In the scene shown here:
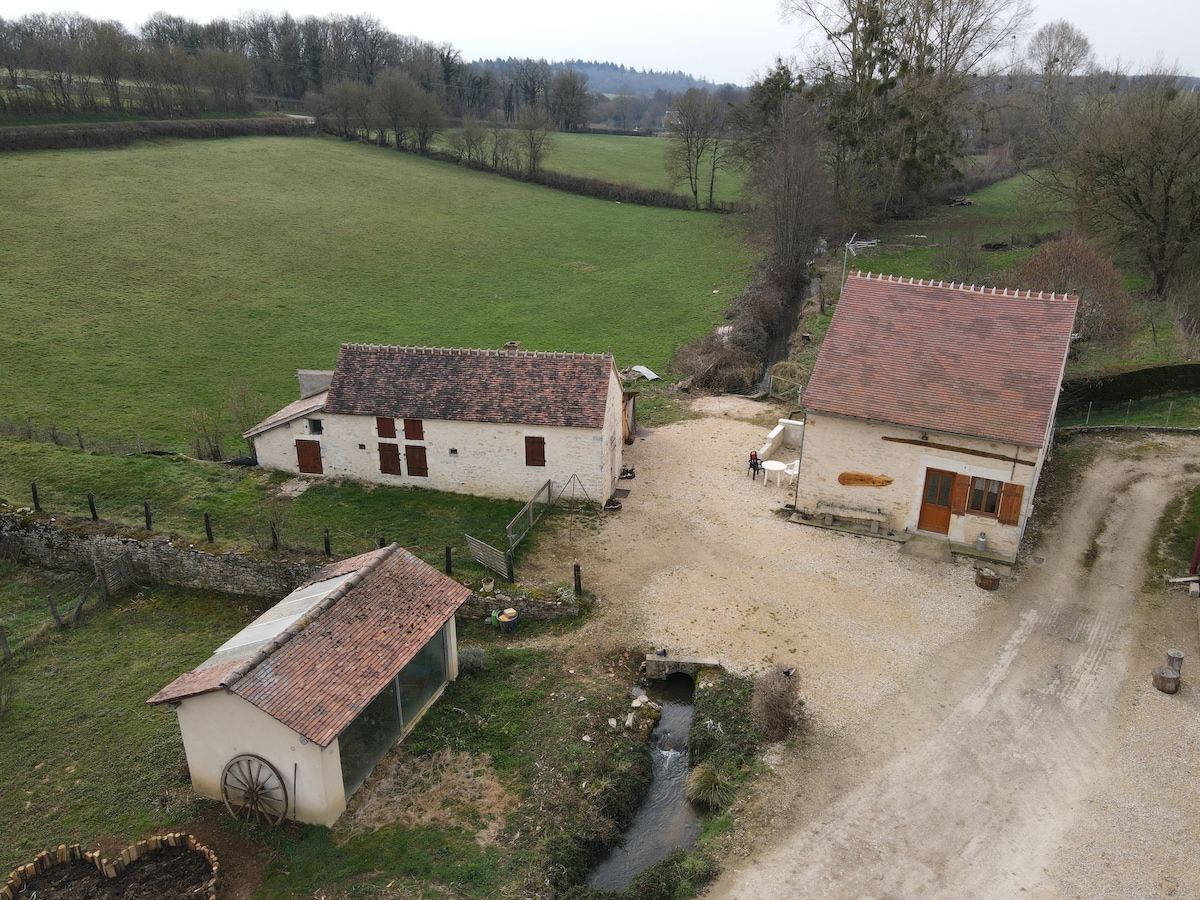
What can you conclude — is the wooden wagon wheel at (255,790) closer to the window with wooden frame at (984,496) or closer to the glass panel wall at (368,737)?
the glass panel wall at (368,737)

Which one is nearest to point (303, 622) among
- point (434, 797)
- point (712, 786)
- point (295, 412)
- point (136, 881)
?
point (434, 797)

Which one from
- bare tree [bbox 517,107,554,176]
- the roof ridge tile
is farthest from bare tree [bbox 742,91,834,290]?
the roof ridge tile

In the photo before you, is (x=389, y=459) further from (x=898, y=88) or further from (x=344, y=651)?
(x=898, y=88)

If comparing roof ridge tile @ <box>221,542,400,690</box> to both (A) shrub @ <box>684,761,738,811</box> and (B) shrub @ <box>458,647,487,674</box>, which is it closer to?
(B) shrub @ <box>458,647,487,674</box>

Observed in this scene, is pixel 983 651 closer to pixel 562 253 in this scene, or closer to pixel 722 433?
pixel 722 433

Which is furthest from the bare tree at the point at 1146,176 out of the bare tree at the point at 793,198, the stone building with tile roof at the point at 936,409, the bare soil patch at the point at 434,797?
the bare soil patch at the point at 434,797
